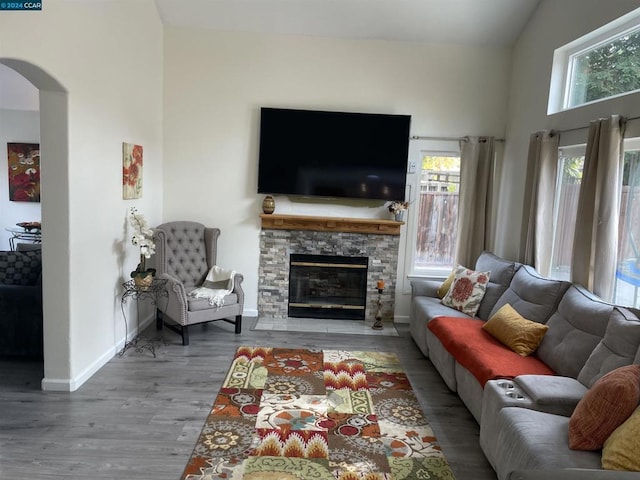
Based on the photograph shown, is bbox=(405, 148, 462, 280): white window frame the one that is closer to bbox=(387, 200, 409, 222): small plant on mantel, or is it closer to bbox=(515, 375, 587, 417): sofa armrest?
bbox=(387, 200, 409, 222): small plant on mantel

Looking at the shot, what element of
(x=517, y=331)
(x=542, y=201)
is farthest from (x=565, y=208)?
(x=517, y=331)

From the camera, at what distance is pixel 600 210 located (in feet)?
10.9

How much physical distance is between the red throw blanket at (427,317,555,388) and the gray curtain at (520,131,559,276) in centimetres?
89

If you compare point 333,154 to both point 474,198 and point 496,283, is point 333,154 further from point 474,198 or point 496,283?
point 496,283

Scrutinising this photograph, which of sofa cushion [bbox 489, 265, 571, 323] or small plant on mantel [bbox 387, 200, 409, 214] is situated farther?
small plant on mantel [bbox 387, 200, 409, 214]

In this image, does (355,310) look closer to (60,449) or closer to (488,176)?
(488,176)

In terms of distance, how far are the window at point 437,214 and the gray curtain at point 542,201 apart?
3.83 feet

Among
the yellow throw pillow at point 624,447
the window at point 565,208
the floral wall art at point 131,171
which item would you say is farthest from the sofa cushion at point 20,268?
the window at point 565,208

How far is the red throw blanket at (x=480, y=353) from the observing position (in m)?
3.04

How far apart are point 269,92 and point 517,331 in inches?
142

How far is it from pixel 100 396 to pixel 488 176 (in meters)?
4.34

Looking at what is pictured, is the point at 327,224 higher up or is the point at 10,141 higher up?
the point at 10,141

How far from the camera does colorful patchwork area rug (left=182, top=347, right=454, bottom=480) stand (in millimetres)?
2678

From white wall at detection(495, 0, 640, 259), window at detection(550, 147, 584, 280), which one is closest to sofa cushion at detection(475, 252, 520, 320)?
window at detection(550, 147, 584, 280)
